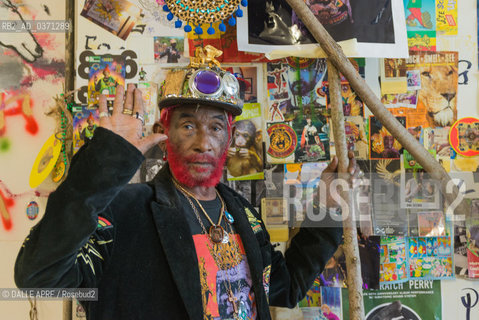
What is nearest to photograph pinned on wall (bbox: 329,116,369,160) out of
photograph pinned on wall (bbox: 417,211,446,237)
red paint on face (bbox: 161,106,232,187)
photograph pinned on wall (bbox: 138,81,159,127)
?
photograph pinned on wall (bbox: 417,211,446,237)

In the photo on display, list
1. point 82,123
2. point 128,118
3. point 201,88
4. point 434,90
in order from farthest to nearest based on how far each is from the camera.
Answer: point 434,90 < point 82,123 < point 201,88 < point 128,118

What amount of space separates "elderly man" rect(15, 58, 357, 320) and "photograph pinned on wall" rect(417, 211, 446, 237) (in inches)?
17.0

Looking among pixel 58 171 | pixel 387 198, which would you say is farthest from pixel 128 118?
pixel 387 198

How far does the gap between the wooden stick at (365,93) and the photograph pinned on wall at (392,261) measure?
12.2 inches

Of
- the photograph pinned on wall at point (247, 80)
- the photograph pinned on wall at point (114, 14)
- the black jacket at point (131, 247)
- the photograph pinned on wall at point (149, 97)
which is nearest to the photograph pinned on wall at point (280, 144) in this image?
the photograph pinned on wall at point (247, 80)

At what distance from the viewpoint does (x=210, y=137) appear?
4.21 ft

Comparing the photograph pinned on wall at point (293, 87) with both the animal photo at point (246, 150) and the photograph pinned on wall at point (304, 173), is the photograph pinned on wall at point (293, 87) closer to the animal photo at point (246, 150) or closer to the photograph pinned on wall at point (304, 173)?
the animal photo at point (246, 150)

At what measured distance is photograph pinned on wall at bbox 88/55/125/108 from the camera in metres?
1.61

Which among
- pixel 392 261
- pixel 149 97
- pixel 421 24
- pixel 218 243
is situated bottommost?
pixel 392 261

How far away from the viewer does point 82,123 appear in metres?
1.60

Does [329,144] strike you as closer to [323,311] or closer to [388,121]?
[388,121]

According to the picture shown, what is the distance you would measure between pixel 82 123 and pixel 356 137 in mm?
1134

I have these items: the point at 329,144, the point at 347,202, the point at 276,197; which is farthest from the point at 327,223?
the point at 329,144

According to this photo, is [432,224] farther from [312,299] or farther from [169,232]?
[169,232]
